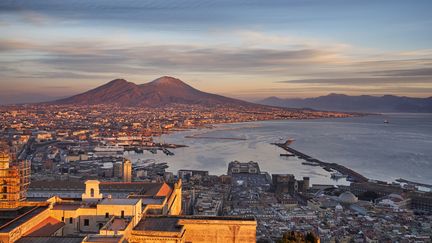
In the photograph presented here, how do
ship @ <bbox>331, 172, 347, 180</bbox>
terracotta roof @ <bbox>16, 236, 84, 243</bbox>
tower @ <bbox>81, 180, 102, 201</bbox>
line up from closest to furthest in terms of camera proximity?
terracotta roof @ <bbox>16, 236, 84, 243</bbox>, tower @ <bbox>81, 180, 102, 201</bbox>, ship @ <bbox>331, 172, 347, 180</bbox>

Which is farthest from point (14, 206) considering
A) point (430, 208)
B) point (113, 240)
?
point (430, 208)

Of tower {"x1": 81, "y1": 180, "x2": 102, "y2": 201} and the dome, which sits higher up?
tower {"x1": 81, "y1": 180, "x2": 102, "y2": 201}

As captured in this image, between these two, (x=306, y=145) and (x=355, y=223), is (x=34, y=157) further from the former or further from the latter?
(x=306, y=145)

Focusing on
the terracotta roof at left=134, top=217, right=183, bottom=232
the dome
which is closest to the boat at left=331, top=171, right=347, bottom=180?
the dome

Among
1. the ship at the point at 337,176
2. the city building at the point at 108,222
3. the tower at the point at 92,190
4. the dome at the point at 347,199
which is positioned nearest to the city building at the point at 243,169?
the ship at the point at 337,176

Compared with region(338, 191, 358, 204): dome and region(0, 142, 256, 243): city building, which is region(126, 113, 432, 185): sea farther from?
region(0, 142, 256, 243): city building

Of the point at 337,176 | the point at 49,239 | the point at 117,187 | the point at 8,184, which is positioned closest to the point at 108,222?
the point at 49,239

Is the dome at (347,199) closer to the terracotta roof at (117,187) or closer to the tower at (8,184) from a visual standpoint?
the terracotta roof at (117,187)

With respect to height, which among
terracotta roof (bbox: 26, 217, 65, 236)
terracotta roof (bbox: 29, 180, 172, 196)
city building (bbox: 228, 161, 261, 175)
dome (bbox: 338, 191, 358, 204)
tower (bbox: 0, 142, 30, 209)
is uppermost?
tower (bbox: 0, 142, 30, 209)

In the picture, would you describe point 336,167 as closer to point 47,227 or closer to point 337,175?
point 337,175

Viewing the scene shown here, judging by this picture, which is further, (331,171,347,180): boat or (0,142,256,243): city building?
(331,171,347,180): boat

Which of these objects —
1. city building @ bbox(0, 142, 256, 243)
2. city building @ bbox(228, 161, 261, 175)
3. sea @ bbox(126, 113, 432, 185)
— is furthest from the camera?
sea @ bbox(126, 113, 432, 185)
